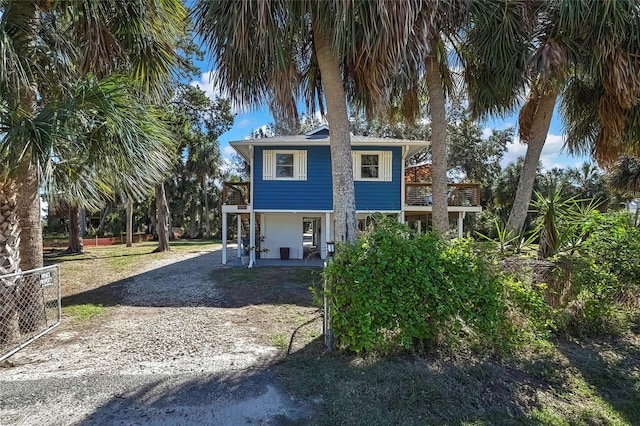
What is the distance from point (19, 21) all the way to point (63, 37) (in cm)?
55

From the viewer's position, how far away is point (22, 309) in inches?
215

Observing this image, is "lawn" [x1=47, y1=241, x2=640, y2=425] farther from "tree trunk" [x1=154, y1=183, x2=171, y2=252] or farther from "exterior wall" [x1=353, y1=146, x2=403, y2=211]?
"tree trunk" [x1=154, y1=183, x2=171, y2=252]

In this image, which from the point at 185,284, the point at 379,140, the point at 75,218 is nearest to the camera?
the point at 185,284

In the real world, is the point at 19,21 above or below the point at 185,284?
above

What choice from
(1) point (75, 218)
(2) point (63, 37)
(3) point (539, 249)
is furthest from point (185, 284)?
(1) point (75, 218)

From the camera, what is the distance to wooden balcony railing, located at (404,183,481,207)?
14.3 meters

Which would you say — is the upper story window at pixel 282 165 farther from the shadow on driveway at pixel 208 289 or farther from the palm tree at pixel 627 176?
the palm tree at pixel 627 176

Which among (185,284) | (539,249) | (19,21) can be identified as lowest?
(185,284)

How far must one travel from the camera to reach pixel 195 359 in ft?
15.3

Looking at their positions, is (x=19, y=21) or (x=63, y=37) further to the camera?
(x=63, y=37)

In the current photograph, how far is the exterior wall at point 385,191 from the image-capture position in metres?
→ 14.0

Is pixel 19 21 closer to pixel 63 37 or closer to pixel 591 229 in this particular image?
pixel 63 37

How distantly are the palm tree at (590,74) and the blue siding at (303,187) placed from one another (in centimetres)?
787

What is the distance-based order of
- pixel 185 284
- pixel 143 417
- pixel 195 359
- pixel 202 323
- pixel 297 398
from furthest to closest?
1. pixel 185 284
2. pixel 202 323
3. pixel 195 359
4. pixel 297 398
5. pixel 143 417
